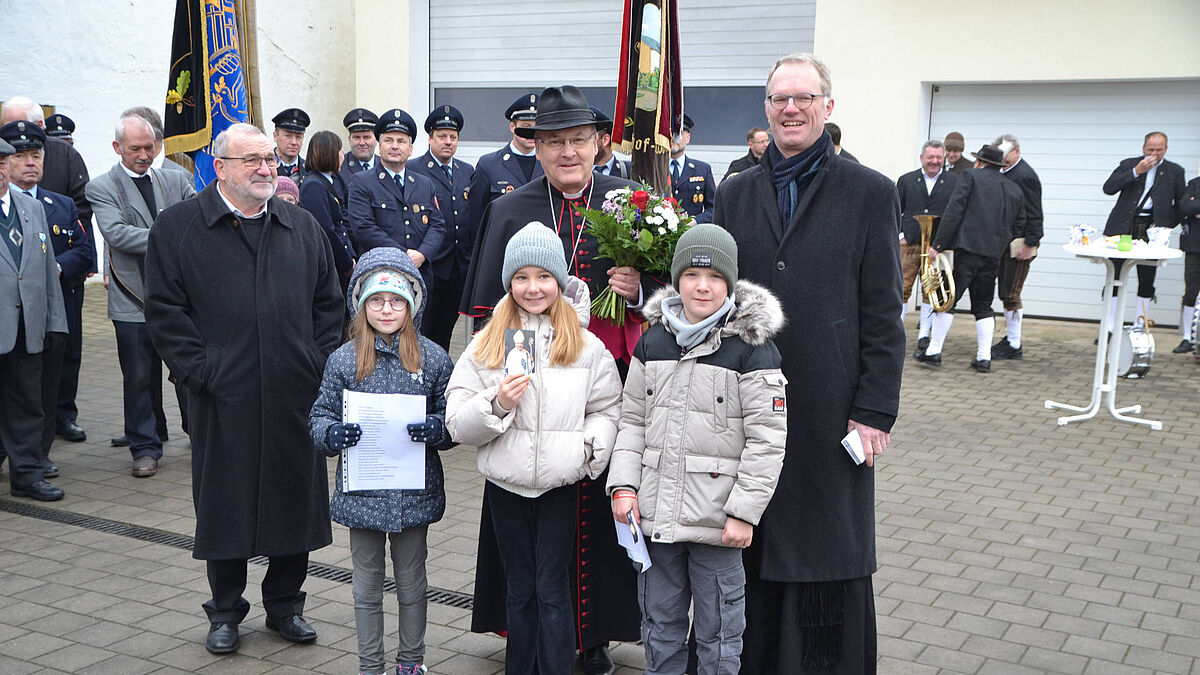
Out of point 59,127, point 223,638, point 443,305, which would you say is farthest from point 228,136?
point 59,127

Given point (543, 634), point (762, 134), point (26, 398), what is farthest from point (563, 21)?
point (543, 634)

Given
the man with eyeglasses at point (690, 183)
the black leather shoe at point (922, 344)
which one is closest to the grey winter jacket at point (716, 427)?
the man with eyeglasses at point (690, 183)

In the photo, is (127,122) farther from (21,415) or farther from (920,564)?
(920,564)

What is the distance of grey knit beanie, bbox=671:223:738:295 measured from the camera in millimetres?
3381

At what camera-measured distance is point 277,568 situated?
443cm

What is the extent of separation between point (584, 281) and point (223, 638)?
2.03m

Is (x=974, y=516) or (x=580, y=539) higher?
(x=580, y=539)

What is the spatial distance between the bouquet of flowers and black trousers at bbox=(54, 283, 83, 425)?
4.91m

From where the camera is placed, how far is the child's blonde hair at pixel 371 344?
3.86m

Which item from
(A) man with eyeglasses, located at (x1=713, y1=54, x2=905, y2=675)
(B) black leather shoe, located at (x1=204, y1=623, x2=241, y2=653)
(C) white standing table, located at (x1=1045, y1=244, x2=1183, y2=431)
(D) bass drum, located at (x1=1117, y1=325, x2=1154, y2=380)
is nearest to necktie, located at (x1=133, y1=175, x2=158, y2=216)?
(B) black leather shoe, located at (x1=204, y1=623, x2=241, y2=653)

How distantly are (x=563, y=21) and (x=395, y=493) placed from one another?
42.4 feet

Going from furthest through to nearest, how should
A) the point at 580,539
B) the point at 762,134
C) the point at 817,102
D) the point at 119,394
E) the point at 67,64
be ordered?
1. the point at 67,64
2. the point at 762,134
3. the point at 119,394
4. the point at 580,539
5. the point at 817,102

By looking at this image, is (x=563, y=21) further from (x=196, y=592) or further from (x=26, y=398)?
(x=196, y=592)

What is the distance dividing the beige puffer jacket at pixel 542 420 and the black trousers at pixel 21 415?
393 cm
